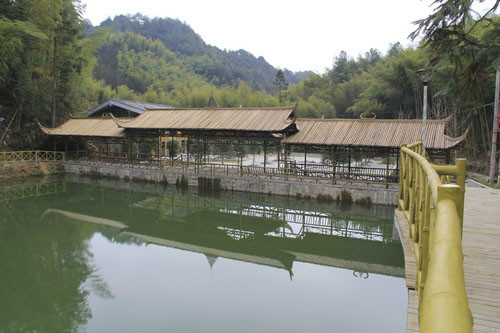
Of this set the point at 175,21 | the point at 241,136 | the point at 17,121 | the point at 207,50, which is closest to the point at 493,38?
the point at 241,136

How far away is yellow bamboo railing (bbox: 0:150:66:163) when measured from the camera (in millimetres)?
18528

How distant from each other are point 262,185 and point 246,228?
13.0ft

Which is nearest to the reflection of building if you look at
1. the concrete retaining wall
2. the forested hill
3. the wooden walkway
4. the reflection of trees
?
the concrete retaining wall

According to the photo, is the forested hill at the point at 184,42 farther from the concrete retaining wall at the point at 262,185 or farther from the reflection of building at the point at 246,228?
the reflection of building at the point at 246,228

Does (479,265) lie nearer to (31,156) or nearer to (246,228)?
(246,228)

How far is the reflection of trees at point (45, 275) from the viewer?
5523 millimetres

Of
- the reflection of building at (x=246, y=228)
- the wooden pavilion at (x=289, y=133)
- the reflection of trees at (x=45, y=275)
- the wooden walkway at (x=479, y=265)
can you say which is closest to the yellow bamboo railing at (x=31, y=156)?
the wooden pavilion at (x=289, y=133)

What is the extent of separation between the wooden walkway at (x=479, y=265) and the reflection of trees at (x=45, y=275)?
477 centimetres

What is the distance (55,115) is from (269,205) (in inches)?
647

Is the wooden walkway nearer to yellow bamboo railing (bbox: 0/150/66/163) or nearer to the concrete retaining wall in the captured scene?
the concrete retaining wall

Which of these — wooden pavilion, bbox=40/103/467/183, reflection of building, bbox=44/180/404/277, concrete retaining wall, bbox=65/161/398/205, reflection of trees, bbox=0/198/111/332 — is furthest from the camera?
wooden pavilion, bbox=40/103/467/183

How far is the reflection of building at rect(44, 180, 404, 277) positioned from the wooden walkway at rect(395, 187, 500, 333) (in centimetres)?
307

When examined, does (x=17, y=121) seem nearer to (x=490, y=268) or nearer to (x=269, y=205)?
(x=269, y=205)

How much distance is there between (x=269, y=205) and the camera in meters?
13.4
